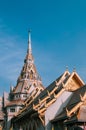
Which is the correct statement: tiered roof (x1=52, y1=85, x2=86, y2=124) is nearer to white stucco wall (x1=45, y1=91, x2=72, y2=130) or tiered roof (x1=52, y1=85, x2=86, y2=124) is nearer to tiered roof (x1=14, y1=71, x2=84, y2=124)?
white stucco wall (x1=45, y1=91, x2=72, y2=130)

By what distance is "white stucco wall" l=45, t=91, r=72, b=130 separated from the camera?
26.4 m

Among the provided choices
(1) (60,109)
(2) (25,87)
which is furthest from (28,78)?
(1) (60,109)

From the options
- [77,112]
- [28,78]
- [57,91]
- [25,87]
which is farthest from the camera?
[28,78]

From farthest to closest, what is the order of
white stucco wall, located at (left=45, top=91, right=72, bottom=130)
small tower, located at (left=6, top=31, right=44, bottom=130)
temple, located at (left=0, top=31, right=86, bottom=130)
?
small tower, located at (left=6, top=31, right=44, bottom=130) < white stucco wall, located at (left=45, top=91, right=72, bottom=130) < temple, located at (left=0, top=31, right=86, bottom=130)

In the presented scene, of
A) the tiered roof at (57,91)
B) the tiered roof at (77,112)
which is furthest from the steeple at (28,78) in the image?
the tiered roof at (77,112)

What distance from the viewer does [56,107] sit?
2750 cm

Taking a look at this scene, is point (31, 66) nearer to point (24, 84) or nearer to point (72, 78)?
point (24, 84)

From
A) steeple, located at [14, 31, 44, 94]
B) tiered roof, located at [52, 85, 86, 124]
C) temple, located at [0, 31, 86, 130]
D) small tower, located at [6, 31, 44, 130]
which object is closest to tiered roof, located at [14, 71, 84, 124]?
temple, located at [0, 31, 86, 130]

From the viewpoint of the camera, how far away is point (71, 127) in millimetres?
22516

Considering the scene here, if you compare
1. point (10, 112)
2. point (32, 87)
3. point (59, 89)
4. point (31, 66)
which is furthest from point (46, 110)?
point (31, 66)

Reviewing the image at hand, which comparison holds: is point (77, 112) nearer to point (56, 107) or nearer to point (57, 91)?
point (56, 107)

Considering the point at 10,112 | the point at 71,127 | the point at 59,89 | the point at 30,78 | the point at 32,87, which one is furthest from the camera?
the point at 30,78

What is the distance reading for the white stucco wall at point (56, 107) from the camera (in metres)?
26.4

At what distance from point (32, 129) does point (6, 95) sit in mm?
24102
